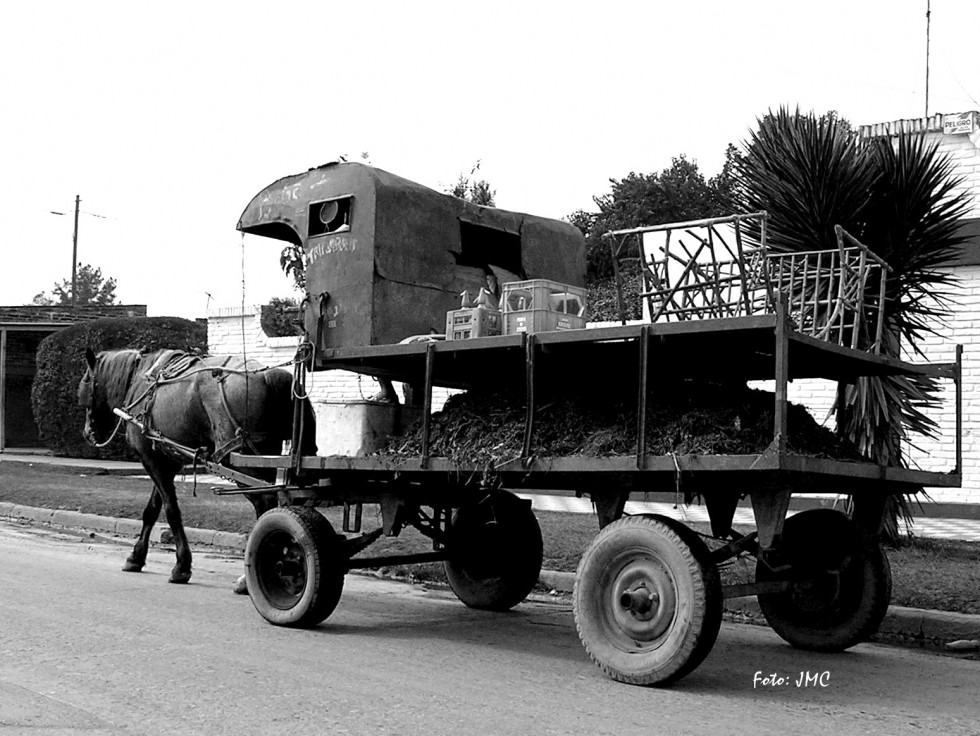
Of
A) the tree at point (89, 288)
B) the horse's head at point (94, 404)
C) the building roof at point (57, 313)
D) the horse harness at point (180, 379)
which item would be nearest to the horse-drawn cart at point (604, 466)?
the horse harness at point (180, 379)

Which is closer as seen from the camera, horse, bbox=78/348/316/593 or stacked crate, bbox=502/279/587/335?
stacked crate, bbox=502/279/587/335

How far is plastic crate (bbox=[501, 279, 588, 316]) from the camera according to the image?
662cm

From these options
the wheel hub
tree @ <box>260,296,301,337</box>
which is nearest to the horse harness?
the wheel hub

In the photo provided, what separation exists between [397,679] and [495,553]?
9.12 ft

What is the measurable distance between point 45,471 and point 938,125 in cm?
1642

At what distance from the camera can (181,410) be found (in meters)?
9.74

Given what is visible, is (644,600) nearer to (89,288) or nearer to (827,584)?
(827,584)

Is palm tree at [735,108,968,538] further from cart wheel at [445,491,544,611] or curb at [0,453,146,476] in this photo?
curb at [0,453,146,476]

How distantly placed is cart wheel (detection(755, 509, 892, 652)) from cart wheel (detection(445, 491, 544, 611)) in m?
1.96

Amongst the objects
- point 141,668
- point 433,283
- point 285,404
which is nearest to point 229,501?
point 285,404

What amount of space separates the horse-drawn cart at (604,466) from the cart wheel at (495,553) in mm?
15

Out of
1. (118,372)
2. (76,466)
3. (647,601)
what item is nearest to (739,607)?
(647,601)

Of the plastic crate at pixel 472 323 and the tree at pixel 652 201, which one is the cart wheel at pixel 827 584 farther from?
the tree at pixel 652 201

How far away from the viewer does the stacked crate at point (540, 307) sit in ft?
21.5
